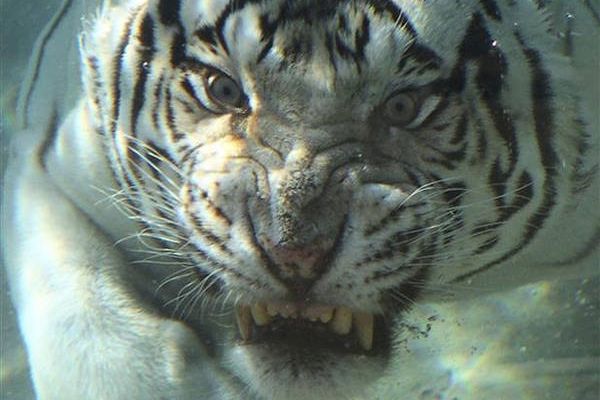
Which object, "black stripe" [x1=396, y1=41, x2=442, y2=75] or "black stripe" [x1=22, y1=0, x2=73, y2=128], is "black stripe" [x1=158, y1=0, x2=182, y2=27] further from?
"black stripe" [x1=22, y1=0, x2=73, y2=128]

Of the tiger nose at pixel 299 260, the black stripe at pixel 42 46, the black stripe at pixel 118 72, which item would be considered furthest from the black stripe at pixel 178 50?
the black stripe at pixel 42 46

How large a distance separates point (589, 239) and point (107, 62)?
102 centimetres

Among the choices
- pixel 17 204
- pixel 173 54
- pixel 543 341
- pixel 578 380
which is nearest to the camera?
pixel 173 54

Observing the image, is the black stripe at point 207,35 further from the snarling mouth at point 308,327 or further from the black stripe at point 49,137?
the black stripe at point 49,137

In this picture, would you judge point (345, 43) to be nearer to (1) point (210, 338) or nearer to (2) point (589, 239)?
(1) point (210, 338)

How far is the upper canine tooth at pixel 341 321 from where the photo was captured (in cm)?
134

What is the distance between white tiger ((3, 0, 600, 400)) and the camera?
1.25m

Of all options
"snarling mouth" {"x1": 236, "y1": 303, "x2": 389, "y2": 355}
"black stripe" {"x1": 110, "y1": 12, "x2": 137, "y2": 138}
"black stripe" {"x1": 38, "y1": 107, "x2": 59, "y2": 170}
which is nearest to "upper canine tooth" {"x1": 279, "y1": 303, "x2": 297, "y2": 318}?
"snarling mouth" {"x1": 236, "y1": 303, "x2": 389, "y2": 355}

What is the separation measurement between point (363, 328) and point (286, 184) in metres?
0.31

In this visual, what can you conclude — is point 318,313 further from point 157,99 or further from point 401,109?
point 157,99

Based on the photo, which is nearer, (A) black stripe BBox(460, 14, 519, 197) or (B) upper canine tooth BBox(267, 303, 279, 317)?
(B) upper canine tooth BBox(267, 303, 279, 317)

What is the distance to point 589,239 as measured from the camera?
1.85 meters

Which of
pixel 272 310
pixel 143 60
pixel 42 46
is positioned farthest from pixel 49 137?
pixel 272 310

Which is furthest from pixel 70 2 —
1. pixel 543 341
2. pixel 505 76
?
pixel 543 341
